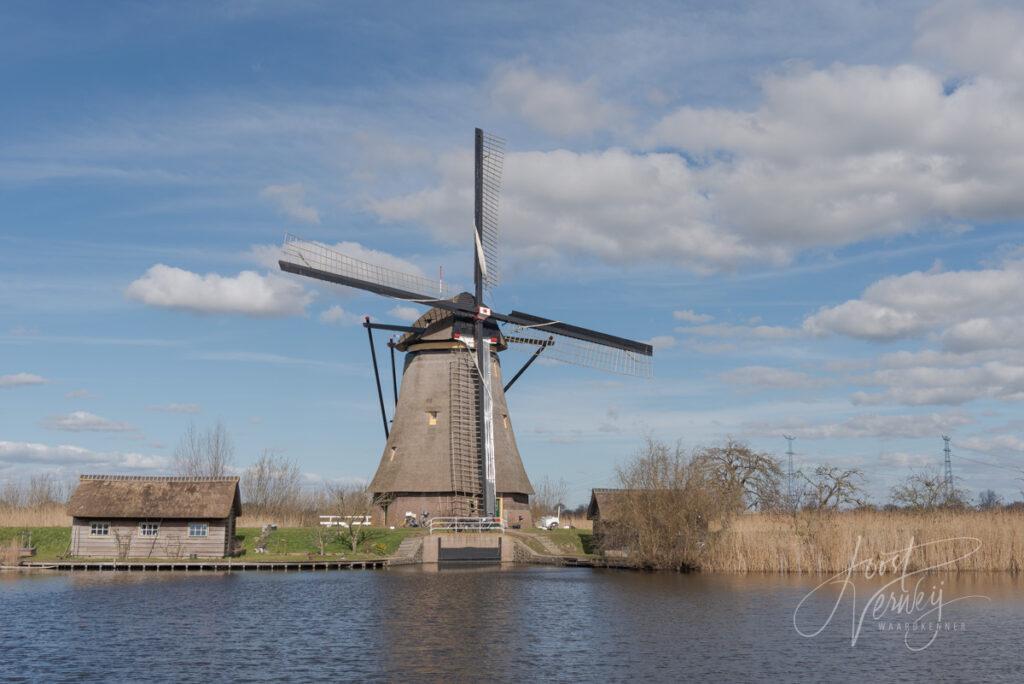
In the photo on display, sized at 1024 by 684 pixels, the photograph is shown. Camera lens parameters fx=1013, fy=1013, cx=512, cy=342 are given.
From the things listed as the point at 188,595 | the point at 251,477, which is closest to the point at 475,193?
the point at 188,595

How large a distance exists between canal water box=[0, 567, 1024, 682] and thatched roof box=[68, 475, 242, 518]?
268 inches

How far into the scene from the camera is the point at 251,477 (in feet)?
209

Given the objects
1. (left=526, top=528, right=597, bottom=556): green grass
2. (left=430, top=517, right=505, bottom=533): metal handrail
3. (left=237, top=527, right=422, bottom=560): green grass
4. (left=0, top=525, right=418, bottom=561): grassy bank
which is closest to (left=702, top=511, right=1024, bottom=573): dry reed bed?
(left=526, top=528, right=597, bottom=556): green grass

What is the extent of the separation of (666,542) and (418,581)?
29.7 feet

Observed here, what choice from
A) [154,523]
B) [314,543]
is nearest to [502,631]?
[314,543]

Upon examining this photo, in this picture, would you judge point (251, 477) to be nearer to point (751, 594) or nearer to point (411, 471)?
point (411, 471)

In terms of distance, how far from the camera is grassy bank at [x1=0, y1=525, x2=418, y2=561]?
131ft

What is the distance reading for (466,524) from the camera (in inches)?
1642

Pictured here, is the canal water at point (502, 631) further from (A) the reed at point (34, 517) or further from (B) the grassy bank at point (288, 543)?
(A) the reed at point (34, 517)

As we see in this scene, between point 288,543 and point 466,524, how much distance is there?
7.33 metres

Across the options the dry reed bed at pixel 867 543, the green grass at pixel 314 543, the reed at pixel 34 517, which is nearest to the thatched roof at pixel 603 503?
the dry reed bed at pixel 867 543

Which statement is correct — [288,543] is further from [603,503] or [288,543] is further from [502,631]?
[502,631]

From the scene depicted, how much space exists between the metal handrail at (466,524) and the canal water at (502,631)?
991cm

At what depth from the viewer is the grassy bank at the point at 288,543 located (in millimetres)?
40000
